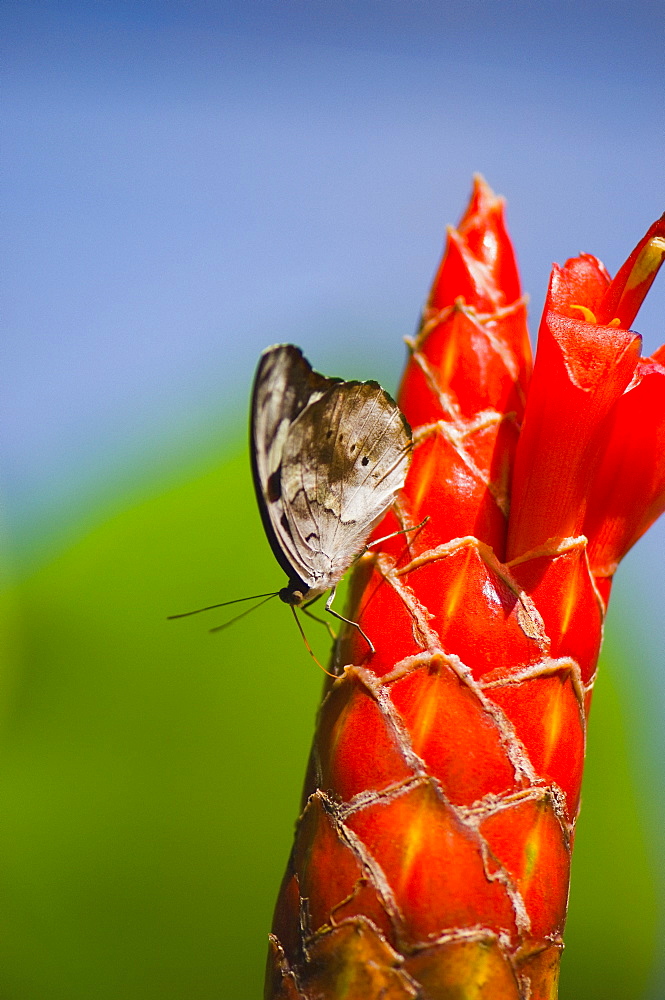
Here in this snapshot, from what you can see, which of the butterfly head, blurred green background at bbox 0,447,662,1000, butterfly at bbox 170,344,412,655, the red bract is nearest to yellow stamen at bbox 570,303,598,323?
the red bract

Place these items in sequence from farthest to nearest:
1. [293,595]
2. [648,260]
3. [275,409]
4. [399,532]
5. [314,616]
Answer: [314,616] < [293,595] < [275,409] < [399,532] < [648,260]

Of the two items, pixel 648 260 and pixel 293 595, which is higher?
pixel 648 260

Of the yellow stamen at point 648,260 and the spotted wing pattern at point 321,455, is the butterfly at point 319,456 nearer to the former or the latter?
the spotted wing pattern at point 321,455

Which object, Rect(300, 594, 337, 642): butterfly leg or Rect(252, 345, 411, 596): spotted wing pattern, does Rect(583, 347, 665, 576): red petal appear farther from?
Rect(300, 594, 337, 642): butterfly leg

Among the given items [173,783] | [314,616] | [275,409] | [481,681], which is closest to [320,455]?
[275,409]

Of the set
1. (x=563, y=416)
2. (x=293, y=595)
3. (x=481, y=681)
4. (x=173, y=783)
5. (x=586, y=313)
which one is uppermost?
(x=586, y=313)

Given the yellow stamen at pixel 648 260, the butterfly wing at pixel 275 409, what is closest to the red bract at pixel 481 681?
the yellow stamen at pixel 648 260

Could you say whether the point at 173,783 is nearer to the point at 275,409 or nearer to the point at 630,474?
the point at 275,409

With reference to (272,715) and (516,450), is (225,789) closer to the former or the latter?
(272,715)
